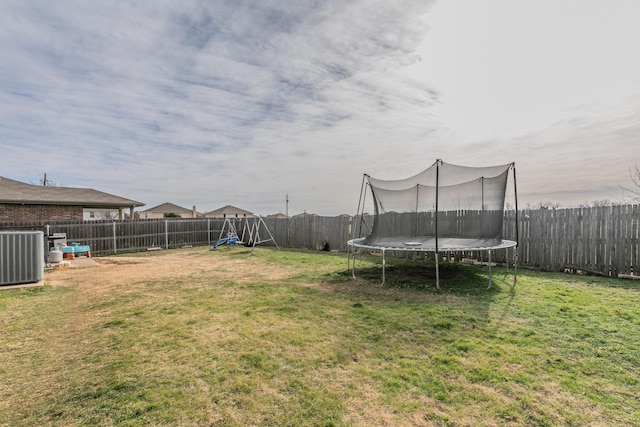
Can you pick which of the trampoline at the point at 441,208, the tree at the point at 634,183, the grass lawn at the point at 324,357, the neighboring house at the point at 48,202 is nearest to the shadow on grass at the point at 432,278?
the grass lawn at the point at 324,357

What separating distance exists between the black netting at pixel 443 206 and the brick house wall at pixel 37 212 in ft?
49.2

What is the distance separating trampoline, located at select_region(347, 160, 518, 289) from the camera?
6.55 metres

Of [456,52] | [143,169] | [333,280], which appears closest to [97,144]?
[143,169]

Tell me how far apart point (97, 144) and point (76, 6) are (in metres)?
10.4

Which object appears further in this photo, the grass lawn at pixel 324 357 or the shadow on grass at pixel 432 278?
the shadow on grass at pixel 432 278

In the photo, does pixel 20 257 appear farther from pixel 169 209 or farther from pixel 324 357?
pixel 169 209

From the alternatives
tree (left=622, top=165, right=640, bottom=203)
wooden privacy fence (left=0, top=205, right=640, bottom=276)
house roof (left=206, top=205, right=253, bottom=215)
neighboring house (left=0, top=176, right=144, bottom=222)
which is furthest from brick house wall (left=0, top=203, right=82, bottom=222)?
house roof (left=206, top=205, right=253, bottom=215)

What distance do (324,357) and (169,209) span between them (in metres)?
40.6

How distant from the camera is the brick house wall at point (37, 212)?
12984 mm

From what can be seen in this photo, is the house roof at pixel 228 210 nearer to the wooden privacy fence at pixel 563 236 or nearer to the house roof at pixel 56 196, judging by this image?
the house roof at pixel 56 196

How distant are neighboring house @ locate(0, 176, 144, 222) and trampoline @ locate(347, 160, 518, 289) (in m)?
14.2

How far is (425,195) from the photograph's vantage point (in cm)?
802

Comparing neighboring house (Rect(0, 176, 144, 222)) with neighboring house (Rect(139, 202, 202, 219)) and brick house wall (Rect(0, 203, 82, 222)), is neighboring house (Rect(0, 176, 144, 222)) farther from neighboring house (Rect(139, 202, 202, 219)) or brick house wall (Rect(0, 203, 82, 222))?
neighboring house (Rect(139, 202, 202, 219))

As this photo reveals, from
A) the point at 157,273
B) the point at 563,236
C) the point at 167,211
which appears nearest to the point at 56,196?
the point at 157,273
